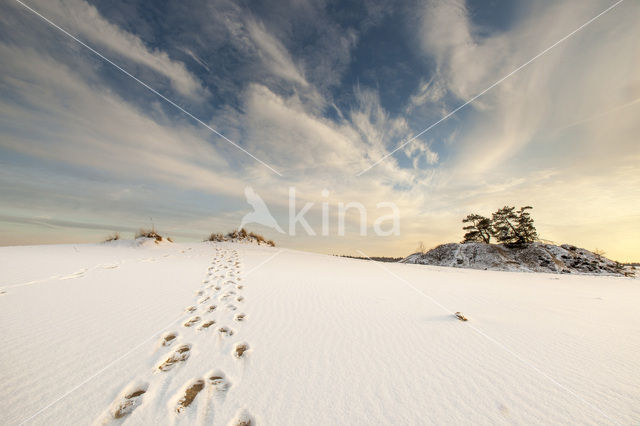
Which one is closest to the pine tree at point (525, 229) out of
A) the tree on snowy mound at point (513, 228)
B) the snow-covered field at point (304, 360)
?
the tree on snowy mound at point (513, 228)

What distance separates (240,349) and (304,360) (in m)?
0.74

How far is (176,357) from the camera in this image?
7.26 ft

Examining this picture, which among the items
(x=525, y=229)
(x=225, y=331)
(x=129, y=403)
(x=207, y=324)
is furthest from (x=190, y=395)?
(x=525, y=229)

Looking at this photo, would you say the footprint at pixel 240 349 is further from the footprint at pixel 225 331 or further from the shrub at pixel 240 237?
the shrub at pixel 240 237

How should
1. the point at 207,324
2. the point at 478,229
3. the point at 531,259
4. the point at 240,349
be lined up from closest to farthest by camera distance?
1. the point at 240,349
2. the point at 207,324
3. the point at 531,259
4. the point at 478,229

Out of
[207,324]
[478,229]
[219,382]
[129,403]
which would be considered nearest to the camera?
[129,403]

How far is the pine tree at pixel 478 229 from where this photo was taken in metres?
20.4

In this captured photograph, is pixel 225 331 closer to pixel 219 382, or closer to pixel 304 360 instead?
pixel 219 382

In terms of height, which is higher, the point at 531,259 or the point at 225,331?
the point at 531,259

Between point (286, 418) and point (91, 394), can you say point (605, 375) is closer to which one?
point (286, 418)

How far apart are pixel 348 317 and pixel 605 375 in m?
2.58

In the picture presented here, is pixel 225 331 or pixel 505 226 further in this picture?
pixel 505 226

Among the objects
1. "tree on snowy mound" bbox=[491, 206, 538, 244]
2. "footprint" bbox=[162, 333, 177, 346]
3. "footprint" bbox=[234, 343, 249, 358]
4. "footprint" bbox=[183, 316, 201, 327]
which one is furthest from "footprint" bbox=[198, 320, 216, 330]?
"tree on snowy mound" bbox=[491, 206, 538, 244]

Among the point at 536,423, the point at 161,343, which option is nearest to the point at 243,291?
the point at 161,343
